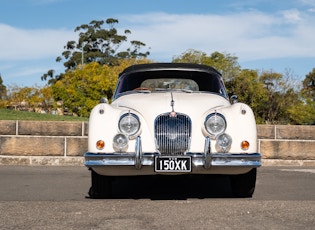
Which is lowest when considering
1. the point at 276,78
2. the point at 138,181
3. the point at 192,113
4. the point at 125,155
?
the point at 138,181

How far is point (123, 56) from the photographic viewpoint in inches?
2721

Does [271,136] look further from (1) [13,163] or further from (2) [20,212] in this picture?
(2) [20,212]

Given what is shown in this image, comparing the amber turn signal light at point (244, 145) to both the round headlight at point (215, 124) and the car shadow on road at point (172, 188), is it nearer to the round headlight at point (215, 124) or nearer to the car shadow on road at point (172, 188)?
the round headlight at point (215, 124)

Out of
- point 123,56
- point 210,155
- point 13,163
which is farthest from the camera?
point 123,56

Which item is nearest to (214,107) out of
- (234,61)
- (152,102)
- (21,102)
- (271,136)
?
(152,102)

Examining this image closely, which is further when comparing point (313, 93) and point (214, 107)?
point (313, 93)

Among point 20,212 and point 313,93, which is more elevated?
point 313,93

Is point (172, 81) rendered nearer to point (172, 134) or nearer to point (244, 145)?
point (172, 134)

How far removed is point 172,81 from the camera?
282 inches

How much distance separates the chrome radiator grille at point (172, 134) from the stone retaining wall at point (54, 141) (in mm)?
4679

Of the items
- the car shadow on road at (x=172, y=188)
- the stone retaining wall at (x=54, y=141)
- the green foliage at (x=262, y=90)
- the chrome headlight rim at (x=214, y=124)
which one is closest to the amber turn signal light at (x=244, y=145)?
the chrome headlight rim at (x=214, y=124)

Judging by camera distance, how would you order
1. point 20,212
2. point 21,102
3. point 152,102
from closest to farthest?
point 20,212, point 152,102, point 21,102

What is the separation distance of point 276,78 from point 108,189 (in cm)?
4165

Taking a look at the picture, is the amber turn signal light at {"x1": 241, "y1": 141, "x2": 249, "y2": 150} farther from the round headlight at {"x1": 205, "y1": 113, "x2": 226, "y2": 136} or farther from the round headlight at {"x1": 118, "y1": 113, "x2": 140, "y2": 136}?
the round headlight at {"x1": 118, "y1": 113, "x2": 140, "y2": 136}
